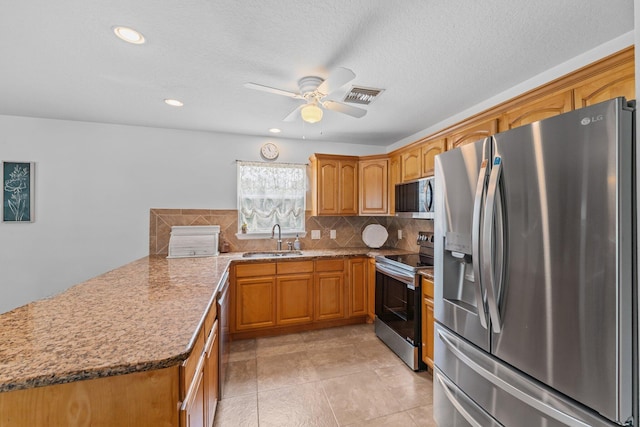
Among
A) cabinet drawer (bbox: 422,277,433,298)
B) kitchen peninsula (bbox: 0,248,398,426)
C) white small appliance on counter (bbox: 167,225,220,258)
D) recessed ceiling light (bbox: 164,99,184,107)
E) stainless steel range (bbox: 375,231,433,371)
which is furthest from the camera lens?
white small appliance on counter (bbox: 167,225,220,258)

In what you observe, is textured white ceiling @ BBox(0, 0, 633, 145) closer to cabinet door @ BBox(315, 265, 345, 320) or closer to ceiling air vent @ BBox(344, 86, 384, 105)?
ceiling air vent @ BBox(344, 86, 384, 105)

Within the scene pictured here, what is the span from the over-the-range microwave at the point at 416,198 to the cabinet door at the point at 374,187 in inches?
8.6

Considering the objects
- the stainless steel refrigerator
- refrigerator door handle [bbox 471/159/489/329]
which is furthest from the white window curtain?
refrigerator door handle [bbox 471/159/489/329]

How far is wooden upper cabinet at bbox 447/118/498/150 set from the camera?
1.98m

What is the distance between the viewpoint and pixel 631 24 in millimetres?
1417

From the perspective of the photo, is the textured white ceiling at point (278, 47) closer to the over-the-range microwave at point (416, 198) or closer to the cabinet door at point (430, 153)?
the cabinet door at point (430, 153)

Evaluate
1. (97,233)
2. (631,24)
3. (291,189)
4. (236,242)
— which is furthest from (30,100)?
(631,24)

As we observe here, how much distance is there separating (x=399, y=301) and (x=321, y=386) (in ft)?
3.43

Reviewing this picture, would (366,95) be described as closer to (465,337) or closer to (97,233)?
(465,337)

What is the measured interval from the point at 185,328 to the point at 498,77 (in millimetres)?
2558

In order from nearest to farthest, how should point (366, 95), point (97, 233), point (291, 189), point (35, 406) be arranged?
point (35, 406), point (366, 95), point (97, 233), point (291, 189)

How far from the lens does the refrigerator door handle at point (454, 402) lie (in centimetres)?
142

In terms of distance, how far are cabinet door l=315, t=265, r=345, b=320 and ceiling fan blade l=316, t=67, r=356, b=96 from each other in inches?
83.1

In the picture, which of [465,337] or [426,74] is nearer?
[465,337]
